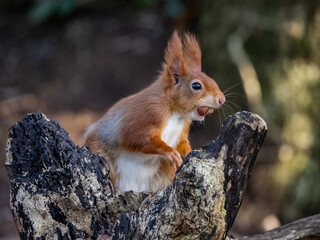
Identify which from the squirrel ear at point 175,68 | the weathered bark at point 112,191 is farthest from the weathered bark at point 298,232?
the squirrel ear at point 175,68

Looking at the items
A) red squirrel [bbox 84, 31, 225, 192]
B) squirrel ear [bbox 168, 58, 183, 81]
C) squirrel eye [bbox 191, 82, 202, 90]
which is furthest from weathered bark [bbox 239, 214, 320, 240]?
squirrel ear [bbox 168, 58, 183, 81]

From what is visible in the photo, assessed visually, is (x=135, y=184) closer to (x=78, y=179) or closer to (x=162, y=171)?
(x=162, y=171)

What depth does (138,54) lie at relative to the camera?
21.1ft

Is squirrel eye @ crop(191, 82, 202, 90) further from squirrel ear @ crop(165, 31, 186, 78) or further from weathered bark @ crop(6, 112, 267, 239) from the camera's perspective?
weathered bark @ crop(6, 112, 267, 239)

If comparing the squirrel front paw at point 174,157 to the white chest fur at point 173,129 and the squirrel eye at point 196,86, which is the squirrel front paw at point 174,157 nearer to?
the white chest fur at point 173,129

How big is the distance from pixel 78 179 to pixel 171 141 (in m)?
0.60

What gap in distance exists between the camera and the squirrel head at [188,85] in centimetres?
250

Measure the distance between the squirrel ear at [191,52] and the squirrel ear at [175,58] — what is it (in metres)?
0.08

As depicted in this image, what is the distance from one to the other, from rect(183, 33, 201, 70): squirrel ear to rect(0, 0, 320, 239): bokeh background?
176 centimetres

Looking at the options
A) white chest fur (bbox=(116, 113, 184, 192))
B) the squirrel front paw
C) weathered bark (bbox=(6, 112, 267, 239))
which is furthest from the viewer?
white chest fur (bbox=(116, 113, 184, 192))

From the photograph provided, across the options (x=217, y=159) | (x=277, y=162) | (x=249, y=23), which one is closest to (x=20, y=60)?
(x=249, y=23)

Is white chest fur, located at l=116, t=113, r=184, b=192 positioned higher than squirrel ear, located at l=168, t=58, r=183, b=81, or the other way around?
squirrel ear, located at l=168, t=58, r=183, b=81

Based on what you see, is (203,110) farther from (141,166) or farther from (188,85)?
(141,166)

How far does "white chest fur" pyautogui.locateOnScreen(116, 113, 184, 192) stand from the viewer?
8.53 feet
